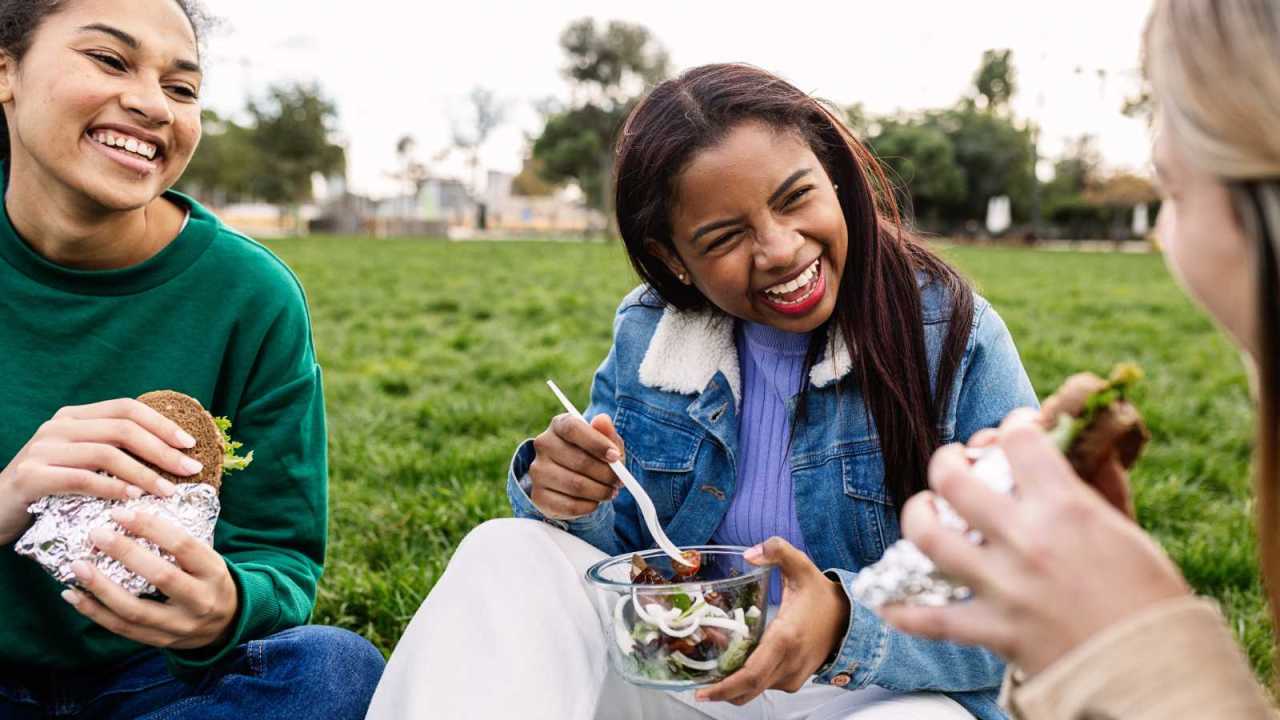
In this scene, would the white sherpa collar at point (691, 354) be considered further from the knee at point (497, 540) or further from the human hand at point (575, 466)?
the knee at point (497, 540)

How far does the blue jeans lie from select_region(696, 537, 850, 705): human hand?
2.63 ft

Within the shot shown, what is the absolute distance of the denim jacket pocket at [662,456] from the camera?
87.5 inches

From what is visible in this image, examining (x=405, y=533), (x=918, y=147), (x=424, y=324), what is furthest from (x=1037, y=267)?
(x=918, y=147)

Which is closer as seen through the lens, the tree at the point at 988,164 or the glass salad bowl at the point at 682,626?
the glass salad bowl at the point at 682,626

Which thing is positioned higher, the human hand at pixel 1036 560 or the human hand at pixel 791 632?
the human hand at pixel 1036 560

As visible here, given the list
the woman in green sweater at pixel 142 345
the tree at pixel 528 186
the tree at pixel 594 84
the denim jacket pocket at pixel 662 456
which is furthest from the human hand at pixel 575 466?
the tree at pixel 528 186

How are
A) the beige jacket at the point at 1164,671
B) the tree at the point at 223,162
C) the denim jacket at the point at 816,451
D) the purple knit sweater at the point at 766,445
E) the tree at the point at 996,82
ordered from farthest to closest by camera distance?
1. the tree at the point at 996,82
2. the tree at the point at 223,162
3. the purple knit sweater at the point at 766,445
4. the denim jacket at the point at 816,451
5. the beige jacket at the point at 1164,671

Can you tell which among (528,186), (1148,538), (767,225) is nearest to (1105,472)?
(1148,538)

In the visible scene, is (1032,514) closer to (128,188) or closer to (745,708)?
(745,708)

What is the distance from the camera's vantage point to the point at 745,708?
1.96m

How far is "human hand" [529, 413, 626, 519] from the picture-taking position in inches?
78.1

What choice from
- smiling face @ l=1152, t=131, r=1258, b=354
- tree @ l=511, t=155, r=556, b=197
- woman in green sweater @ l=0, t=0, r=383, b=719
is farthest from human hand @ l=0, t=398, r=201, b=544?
tree @ l=511, t=155, r=556, b=197

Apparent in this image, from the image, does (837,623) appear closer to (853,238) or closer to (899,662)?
(899,662)

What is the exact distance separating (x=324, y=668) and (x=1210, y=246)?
1.66 metres
